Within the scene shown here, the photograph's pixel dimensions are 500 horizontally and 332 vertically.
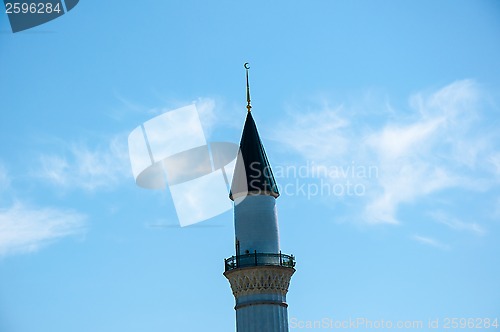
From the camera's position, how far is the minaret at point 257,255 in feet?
202

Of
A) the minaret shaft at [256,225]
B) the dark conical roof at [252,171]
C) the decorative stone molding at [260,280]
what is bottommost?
the decorative stone molding at [260,280]

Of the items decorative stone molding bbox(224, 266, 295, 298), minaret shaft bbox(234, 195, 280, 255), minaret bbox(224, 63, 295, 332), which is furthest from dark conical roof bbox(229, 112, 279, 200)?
decorative stone molding bbox(224, 266, 295, 298)

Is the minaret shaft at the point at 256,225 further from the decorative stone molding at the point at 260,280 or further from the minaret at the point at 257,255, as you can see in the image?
the decorative stone molding at the point at 260,280

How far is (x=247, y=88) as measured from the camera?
67688 mm

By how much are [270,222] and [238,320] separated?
7.45 metres

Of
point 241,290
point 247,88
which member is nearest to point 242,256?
point 241,290

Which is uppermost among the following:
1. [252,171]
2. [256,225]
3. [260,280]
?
[252,171]

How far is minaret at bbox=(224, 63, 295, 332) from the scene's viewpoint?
61.7 metres

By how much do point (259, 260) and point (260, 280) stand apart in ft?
4.73

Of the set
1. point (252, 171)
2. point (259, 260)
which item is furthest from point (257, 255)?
point (252, 171)

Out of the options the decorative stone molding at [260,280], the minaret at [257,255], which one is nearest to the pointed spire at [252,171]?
the minaret at [257,255]

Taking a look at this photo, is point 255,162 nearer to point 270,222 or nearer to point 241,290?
point 270,222

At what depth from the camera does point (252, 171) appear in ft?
212

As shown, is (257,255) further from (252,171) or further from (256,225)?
(252,171)
